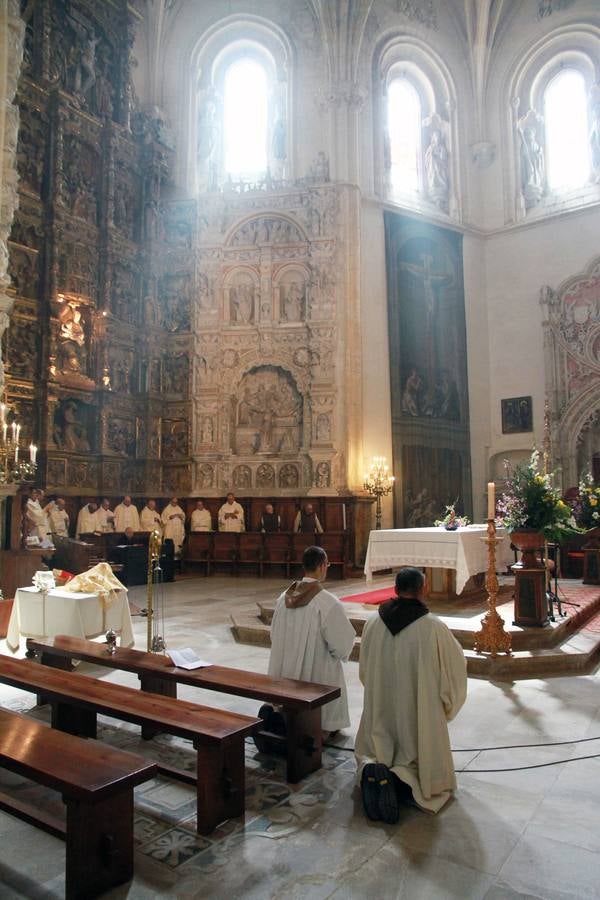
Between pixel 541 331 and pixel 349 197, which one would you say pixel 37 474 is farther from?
pixel 541 331

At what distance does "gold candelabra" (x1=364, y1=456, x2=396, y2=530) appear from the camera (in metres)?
16.4

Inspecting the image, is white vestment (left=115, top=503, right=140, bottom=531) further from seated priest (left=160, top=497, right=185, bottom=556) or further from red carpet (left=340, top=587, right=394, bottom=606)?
red carpet (left=340, top=587, right=394, bottom=606)

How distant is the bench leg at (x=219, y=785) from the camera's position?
10.5 ft

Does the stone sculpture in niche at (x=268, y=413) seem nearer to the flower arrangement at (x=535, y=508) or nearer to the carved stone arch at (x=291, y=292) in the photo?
the carved stone arch at (x=291, y=292)

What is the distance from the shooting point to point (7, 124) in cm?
1291

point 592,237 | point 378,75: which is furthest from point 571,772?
point 378,75

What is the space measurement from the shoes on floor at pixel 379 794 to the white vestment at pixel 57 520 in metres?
11.8

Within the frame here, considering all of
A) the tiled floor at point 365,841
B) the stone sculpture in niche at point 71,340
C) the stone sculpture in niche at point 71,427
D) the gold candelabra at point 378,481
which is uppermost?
the stone sculpture in niche at point 71,340

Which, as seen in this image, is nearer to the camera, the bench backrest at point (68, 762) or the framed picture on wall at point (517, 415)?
the bench backrest at point (68, 762)

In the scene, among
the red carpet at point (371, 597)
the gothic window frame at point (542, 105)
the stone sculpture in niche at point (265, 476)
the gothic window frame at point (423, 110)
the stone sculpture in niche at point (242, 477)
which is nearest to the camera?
the red carpet at point (371, 597)

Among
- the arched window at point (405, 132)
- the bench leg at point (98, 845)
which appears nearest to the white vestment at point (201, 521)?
the arched window at point (405, 132)

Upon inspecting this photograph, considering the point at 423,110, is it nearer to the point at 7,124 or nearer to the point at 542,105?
the point at 542,105

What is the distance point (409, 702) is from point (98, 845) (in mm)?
1681

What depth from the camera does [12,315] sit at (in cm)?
1491
